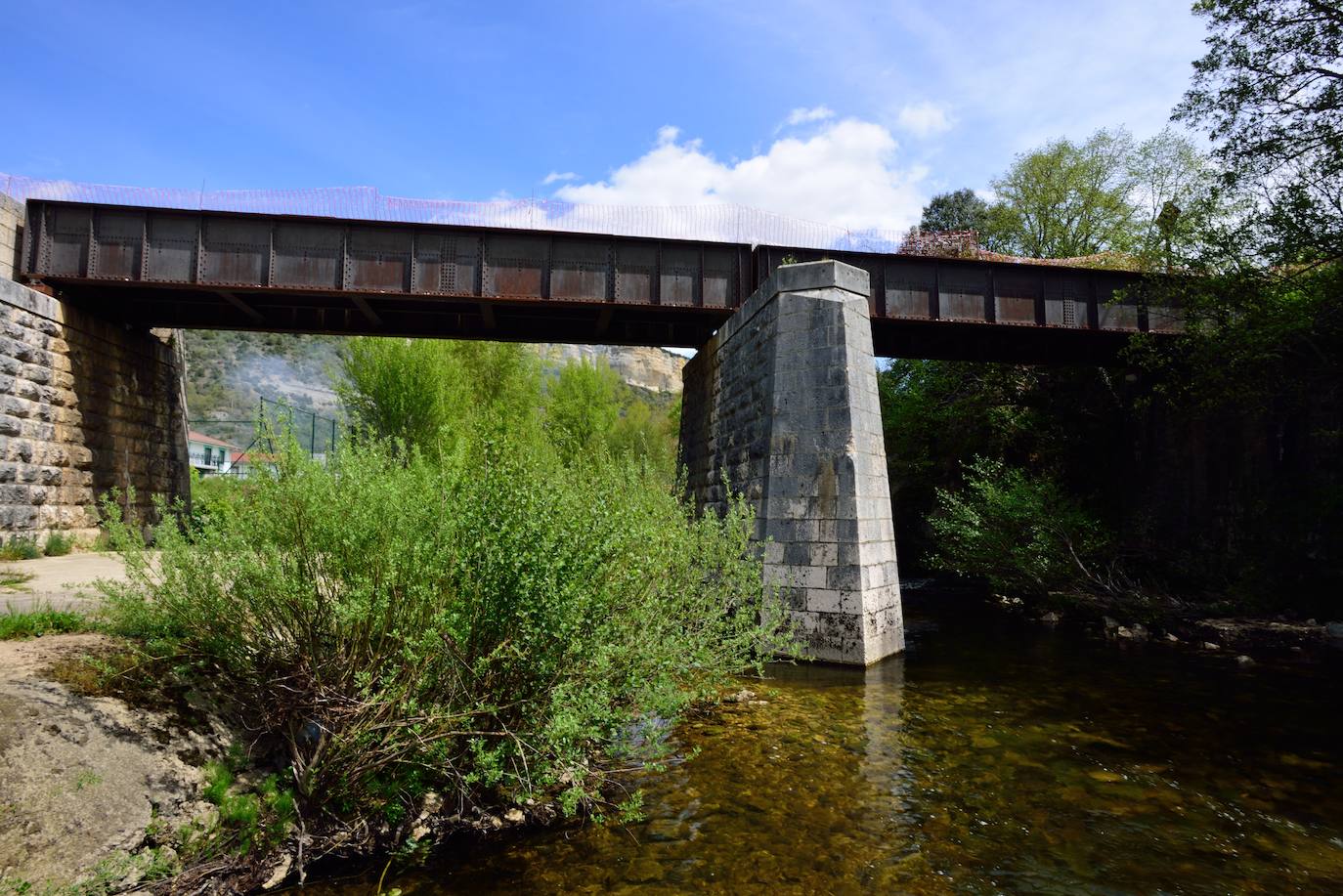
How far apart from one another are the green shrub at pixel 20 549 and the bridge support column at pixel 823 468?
12394 millimetres

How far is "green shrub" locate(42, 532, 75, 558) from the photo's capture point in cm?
1298

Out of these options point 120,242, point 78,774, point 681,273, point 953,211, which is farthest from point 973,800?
point 953,211

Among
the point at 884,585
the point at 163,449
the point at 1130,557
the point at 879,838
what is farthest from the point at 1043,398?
the point at 163,449

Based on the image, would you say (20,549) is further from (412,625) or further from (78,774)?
(412,625)

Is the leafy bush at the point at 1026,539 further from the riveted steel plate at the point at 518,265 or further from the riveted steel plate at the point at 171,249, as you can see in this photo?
the riveted steel plate at the point at 171,249

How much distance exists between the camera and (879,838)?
4.95 metres

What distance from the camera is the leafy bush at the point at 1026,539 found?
50.1 ft

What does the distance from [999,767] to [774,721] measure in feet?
7.14

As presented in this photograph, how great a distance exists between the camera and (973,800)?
18.5 feet

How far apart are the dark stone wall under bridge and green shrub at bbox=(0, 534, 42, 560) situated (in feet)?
0.48

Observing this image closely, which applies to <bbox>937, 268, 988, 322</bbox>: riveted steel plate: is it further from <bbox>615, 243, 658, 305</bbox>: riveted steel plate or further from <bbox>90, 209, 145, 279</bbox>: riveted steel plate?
<bbox>90, 209, 145, 279</bbox>: riveted steel plate

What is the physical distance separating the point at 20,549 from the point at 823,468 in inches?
539

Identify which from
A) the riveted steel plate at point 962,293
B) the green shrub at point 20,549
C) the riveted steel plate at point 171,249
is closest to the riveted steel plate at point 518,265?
the riveted steel plate at point 171,249

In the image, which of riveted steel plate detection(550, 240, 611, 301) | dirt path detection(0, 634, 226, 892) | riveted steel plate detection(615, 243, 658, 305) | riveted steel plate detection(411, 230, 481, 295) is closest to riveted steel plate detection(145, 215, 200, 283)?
riveted steel plate detection(411, 230, 481, 295)
